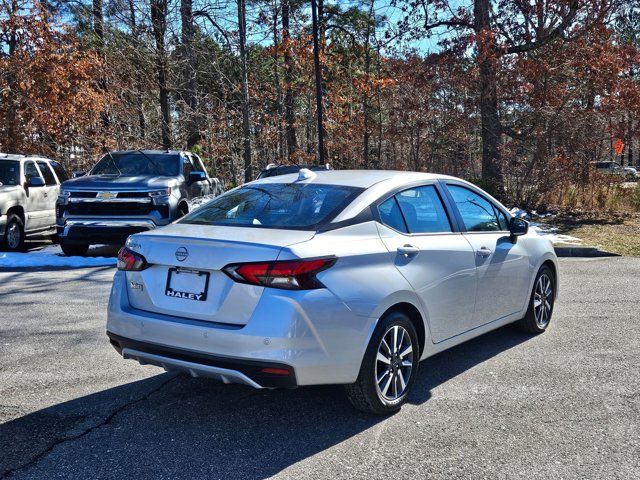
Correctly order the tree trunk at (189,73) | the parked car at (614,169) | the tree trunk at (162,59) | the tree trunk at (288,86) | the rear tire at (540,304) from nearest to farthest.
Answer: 1. the rear tire at (540,304)
2. the parked car at (614,169)
3. the tree trunk at (189,73)
4. the tree trunk at (162,59)
5. the tree trunk at (288,86)

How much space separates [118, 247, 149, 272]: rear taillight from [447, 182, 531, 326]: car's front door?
2.53 meters

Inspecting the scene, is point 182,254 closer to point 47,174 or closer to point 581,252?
point 581,252

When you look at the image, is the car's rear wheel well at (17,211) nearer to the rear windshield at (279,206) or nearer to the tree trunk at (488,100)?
the rear windshield at (279,206)

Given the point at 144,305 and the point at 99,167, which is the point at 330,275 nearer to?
the point at 144,305

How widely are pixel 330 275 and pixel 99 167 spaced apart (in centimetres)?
1005

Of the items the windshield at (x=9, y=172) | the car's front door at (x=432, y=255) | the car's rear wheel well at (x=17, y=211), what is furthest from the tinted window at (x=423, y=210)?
the windshield at (x=9, y=172)

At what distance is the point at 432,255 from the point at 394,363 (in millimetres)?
857

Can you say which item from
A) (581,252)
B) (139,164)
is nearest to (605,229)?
(581,252)

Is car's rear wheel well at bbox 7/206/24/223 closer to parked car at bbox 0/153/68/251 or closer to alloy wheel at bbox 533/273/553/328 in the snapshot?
parked car at bbox 0/153/68/251

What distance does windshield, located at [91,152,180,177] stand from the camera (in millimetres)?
12711

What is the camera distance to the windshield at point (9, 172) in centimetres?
1327

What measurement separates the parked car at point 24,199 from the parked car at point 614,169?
14.0 m

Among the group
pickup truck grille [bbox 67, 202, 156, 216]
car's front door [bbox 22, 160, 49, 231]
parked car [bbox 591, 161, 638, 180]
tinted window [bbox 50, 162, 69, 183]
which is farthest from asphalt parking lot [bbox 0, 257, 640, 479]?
parked car [bbox 591, 161, 638, 180]

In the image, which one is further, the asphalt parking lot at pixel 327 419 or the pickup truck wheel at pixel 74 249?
the pickup truck wheel at pixel 74 249
